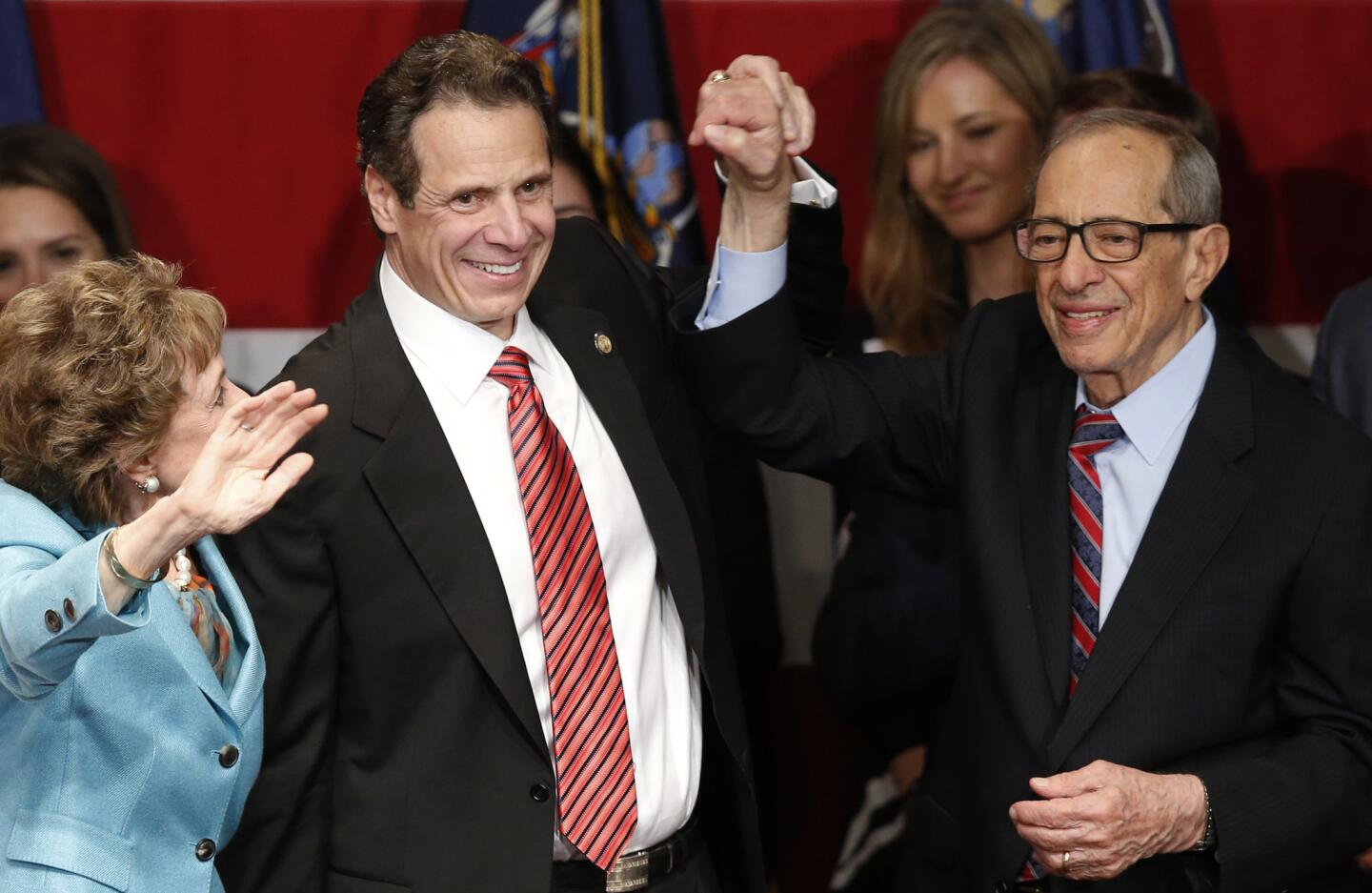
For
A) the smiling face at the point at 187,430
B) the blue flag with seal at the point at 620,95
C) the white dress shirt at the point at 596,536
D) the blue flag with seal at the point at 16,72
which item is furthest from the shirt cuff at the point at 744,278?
the blue flag with seal at the point at 16,72

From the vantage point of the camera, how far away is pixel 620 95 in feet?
12.1

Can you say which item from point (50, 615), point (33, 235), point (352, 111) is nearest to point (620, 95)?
point (352, 111)

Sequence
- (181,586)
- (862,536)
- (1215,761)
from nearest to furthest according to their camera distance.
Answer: (181,586) < (1215,761) < (862,536)

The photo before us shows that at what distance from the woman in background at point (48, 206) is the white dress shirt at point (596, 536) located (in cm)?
125

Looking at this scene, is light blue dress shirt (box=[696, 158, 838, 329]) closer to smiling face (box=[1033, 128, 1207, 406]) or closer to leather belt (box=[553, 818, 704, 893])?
smiling face (box=[1033, 128, 1207, 406])

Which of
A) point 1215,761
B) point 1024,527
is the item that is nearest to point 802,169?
point 1024,527

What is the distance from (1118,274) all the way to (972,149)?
1220 mm

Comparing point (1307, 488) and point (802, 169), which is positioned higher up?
point (802, 169)

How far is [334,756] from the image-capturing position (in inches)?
→ 93.0

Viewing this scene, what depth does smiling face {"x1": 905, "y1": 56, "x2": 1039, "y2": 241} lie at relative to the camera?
3.60m

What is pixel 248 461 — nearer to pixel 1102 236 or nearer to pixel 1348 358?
pixel 1102 236

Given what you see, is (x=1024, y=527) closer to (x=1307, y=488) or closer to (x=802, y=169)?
(x=1307, y=488)

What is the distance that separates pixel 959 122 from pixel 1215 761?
5.59 ft

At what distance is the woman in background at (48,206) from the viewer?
3428 mm
